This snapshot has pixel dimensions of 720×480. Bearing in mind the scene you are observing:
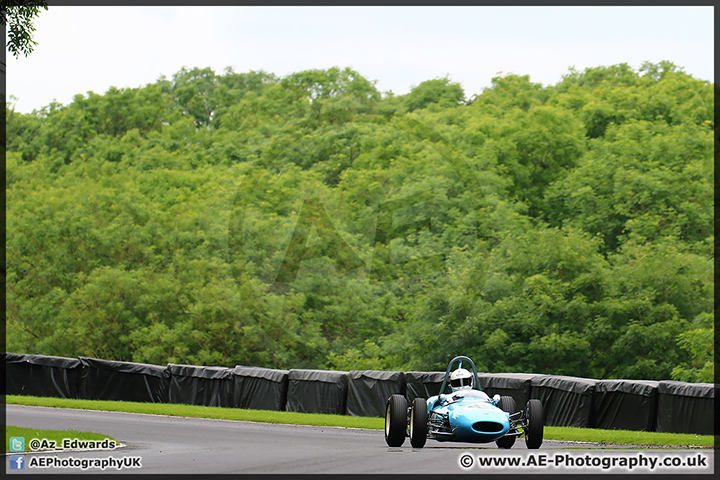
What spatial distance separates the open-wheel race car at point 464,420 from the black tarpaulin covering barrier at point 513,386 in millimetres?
8830

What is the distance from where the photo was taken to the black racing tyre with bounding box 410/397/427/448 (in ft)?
45.7

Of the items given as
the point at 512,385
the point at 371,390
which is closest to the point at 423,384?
the point at 371,390

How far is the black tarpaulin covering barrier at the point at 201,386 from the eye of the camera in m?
29.5

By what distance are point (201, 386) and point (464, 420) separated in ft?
59.1

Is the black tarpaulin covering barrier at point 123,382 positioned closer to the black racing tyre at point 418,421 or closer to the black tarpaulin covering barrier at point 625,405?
the black tarpaulin covering barrier at point 625,405

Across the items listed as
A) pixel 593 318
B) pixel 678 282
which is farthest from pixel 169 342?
pixel 678 282

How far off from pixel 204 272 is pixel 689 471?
43044 mm

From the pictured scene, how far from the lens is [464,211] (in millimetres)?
60219

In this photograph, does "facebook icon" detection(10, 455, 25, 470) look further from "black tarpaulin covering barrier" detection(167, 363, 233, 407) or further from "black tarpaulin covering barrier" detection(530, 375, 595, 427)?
"black tarpaulin covering barrier" detection(167, 363, 233, 407)

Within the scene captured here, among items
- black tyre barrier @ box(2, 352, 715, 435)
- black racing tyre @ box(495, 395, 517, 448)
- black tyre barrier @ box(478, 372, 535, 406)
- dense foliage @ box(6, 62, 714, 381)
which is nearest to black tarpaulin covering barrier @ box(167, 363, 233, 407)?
black tyre barrier @ box(2, 352, 715, 435)

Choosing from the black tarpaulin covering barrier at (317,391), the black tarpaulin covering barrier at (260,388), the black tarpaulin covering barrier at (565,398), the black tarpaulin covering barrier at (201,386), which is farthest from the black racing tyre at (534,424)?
the black tarpaulin covering barrier at (201,386)

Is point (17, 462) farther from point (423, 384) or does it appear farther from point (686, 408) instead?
point (686, 408)

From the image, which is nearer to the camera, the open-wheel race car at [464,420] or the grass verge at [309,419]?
the open-wheel race car at [464,420]

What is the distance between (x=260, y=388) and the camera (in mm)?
28828
